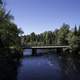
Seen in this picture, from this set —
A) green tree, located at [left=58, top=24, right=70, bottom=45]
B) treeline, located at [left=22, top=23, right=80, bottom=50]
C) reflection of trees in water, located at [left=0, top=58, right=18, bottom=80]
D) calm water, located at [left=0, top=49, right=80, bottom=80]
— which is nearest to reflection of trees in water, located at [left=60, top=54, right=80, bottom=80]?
calm water, located at [left=0, top=49, right=80, bottom=80]

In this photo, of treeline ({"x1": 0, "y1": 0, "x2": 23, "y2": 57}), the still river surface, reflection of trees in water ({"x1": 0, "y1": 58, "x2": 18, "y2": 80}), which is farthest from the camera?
treeline ({"x1": 0, "y1": 0, "x2": 23, "y2": 57})

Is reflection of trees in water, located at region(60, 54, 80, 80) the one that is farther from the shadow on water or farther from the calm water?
the shadow on water

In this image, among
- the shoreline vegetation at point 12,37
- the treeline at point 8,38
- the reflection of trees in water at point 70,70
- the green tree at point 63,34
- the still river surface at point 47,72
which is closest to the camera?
the still river surface at point 47,72

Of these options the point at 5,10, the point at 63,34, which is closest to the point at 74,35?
the point at 63,34

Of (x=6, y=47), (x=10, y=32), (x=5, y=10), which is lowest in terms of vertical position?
(x=6, y=47)

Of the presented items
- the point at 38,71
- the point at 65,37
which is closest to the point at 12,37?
the point at 38,71

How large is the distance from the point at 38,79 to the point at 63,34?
6796cm

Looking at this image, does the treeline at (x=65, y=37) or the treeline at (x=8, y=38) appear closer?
the treeline at (x=8, y=38)

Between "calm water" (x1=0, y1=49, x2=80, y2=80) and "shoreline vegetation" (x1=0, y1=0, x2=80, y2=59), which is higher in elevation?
"shoreline vegetation" (x1=0, y1=0, x2=80, y2=59)

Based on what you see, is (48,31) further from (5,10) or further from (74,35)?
(5,10)

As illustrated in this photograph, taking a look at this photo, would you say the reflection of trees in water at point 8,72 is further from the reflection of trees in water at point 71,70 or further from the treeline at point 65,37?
the treeline at point 65,37

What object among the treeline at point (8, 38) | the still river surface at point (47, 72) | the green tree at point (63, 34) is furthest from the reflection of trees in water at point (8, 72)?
the green tree at point (63, 34)

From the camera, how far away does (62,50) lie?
296 feet

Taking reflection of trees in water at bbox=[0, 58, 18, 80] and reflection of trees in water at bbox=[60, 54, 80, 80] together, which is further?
reflection of trees in water at bbox=[60, 54, 80, 80]
